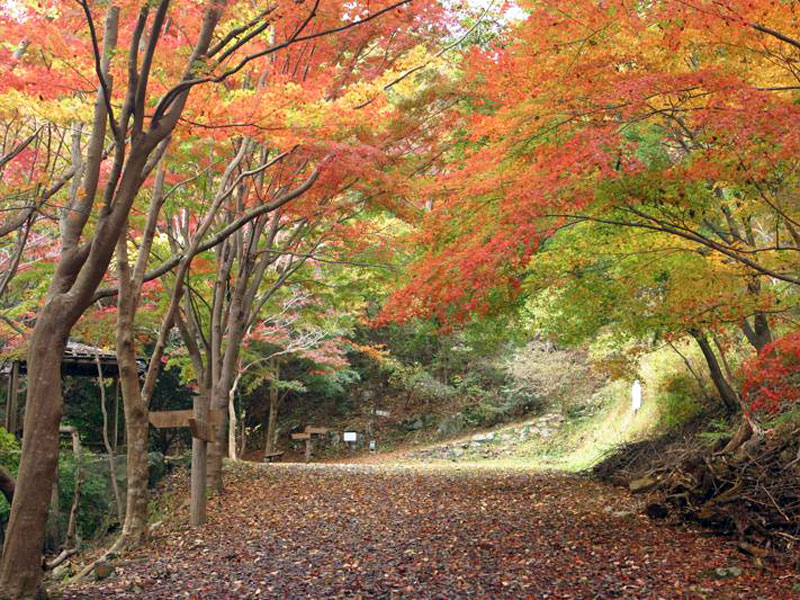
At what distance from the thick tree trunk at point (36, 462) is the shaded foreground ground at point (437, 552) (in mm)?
567

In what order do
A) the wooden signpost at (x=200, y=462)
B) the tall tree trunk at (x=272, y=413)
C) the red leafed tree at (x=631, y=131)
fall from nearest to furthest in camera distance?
the red leafed tree at (x=631, y=131)
the wooden signpost at (x=200, y=462)
the tall tree trunk at (x=272, y=413)

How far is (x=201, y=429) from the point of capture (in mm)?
8023

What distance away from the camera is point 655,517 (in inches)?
303

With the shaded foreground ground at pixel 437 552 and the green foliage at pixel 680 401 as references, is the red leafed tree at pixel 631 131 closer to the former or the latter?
the shaded foreground ground at pixel 437 552

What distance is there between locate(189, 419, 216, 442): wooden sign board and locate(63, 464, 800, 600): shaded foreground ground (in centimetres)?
104

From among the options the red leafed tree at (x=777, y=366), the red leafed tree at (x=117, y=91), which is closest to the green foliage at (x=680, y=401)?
the red leafed tree at (x=777, y=366)

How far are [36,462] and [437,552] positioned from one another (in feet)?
11.1

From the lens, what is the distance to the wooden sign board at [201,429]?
7.88m

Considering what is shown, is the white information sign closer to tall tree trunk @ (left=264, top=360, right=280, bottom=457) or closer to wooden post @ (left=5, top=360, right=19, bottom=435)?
tall tree trunk @ (left=264, top=360, right=280, bottom=457)

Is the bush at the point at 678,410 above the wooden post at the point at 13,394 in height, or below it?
below

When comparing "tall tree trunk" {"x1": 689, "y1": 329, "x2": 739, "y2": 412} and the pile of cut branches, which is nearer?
the pile of cut branches

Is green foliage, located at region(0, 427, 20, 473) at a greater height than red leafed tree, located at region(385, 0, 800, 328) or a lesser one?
Answer: lesser

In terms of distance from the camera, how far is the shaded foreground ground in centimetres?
529

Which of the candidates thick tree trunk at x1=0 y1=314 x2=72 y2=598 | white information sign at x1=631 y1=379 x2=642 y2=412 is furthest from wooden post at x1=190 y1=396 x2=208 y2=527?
white information sign at x1=631 y1=379 x2=642 y2=412
